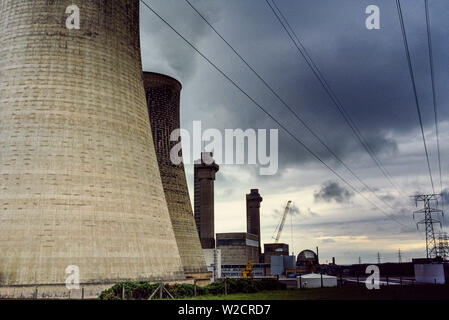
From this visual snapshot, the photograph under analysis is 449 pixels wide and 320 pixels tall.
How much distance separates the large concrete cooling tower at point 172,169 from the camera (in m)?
31.8

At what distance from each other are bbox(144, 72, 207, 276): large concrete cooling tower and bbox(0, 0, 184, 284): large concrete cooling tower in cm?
1138

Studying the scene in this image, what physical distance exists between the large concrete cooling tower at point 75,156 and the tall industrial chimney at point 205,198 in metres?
61.4

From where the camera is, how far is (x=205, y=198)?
8231 cm

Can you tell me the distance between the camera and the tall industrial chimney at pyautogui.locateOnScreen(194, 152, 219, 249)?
3194 inches

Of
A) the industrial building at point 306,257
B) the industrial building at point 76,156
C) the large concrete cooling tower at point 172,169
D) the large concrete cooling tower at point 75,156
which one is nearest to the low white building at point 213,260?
the large concrete cooling tower at point 172,169

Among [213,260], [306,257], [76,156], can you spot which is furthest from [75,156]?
[306,257]

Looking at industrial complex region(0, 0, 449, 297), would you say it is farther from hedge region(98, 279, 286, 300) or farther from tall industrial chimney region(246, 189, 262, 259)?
tall industrial chimney region(246, 189, 262, 259)

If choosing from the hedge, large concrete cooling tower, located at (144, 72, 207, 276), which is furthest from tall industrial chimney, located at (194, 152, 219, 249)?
the hedge

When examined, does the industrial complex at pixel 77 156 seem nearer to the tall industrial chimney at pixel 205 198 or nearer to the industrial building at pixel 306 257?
the tall industrial chimney at pixel 205 198

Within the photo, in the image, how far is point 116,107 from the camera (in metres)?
18.9

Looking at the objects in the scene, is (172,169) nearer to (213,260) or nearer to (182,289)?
(182,289)
